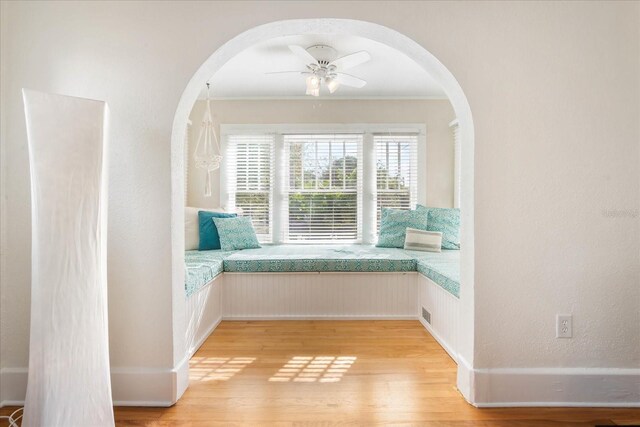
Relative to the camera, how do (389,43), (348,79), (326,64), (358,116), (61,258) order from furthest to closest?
(358,116)
(348,79)
(326,64)
(389,43)
(61,258)

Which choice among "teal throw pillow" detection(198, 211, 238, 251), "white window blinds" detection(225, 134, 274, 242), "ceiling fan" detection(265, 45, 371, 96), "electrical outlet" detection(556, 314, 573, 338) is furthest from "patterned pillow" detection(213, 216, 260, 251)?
"electrical outlet" detection(556, 314, 573, 338)

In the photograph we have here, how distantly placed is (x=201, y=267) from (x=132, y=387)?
3.56ft

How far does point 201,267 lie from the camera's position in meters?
2.94

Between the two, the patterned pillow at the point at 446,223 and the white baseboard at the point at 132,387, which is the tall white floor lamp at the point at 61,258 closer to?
the white baseboard at the point at 132,387

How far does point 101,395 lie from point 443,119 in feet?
14.1

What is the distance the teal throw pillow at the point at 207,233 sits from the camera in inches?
156

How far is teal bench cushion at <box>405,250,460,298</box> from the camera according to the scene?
2658 millimetres

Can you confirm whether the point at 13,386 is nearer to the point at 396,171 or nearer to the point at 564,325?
the point at 564,325

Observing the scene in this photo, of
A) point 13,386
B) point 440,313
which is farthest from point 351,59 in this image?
point 13,386

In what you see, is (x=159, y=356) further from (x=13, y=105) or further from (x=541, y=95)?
(x=541, y=95)

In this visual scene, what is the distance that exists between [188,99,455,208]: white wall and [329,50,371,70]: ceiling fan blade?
4.66 feet

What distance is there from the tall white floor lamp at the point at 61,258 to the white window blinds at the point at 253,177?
306cm

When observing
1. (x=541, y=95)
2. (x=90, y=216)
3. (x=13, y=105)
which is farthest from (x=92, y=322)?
(x=541, y=95)

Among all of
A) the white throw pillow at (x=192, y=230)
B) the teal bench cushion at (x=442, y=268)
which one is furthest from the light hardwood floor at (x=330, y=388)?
the white throw pillow at (x=192, y=230)
